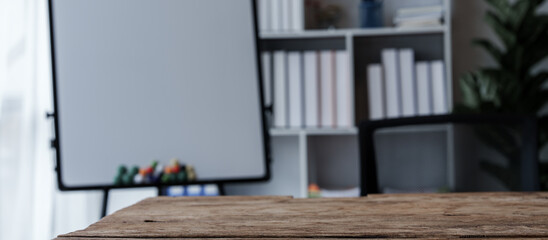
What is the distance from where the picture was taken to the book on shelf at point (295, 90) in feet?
6.86

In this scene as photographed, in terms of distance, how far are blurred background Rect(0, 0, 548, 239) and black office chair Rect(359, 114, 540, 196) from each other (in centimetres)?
3

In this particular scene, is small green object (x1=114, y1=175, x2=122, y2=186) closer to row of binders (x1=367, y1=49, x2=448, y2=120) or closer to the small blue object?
row of binders (x1=367, y1=49, x2=448, y2=120)

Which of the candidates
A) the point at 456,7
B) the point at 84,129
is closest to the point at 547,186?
the point at 456,7

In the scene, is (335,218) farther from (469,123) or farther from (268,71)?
(268,71)

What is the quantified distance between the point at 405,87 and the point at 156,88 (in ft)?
4.00

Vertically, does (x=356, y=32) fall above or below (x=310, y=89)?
above

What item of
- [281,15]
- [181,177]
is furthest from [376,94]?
[181,177]

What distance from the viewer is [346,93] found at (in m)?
2.07

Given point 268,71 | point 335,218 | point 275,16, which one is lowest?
point 335,218

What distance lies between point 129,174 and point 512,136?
101 centimetres

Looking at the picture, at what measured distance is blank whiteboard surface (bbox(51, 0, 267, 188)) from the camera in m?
1.23

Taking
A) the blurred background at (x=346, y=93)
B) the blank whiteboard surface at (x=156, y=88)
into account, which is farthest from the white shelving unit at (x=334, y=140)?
the blank whiteboard surface at (x=156, y=88)

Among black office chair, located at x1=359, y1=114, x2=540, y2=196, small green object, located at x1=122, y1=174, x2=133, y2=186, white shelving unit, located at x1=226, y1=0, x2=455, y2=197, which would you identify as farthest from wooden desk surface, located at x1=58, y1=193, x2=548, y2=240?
white shelving unit, located at x1=226, y1=0, x2=455, y2=197

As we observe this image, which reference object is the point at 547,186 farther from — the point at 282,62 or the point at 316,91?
the point at 282,62
